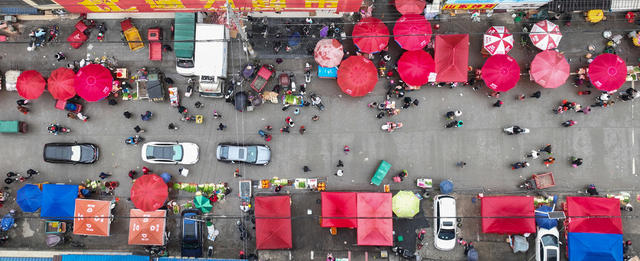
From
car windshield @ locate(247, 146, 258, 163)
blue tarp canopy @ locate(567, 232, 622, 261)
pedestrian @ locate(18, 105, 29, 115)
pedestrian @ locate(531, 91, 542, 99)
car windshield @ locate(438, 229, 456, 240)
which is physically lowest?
blue tarp canopy @ locate(567, 232, 622, 261)

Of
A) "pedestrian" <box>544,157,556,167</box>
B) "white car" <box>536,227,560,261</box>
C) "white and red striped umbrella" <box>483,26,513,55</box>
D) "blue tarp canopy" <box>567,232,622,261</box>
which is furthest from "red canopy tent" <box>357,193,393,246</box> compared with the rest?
"blue tarp canopy" <box>567,232,622,261</box>

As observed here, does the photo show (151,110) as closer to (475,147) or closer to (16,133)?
(16,133)

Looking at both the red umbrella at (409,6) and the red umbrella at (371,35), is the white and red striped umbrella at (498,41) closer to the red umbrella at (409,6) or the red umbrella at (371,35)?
the red umbrella at (409,6)

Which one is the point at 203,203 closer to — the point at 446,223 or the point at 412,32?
the point at 446,223

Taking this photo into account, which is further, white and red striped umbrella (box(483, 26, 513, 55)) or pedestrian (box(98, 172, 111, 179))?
pedestrian (box(98, 172, 111, 179))

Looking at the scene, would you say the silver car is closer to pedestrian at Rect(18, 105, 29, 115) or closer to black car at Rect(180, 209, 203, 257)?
black car at Rect(180, 209, 203, 257)

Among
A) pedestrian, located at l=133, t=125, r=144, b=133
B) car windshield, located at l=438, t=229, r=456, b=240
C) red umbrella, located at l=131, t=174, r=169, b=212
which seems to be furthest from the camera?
pedestrian, located at l=133, t=125, r=144, b=133

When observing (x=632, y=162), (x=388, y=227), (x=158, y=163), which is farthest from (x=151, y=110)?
(x=632, y=162)

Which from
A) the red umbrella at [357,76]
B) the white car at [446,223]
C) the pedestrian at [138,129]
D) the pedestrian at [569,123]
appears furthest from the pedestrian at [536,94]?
the pedestrian at [138,129]
